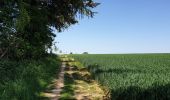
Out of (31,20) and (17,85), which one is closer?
(17,85)

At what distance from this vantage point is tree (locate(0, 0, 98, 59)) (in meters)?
20.8

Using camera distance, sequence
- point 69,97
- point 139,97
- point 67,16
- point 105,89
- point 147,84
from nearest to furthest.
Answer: point 139,97 → point 147,84 → point 69,97 → point 105,89 → point 67,16

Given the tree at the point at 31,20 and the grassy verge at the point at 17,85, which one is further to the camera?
the tree at the point at 31,20

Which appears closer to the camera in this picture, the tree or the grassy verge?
the grassy verge

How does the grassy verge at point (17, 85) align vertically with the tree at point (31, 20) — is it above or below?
below

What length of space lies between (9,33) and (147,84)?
390 inches

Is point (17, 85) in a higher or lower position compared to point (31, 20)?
lower

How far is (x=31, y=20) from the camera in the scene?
2389 cm

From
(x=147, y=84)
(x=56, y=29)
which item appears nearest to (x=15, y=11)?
(x=147, y=84)

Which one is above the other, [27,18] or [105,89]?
[27,18]

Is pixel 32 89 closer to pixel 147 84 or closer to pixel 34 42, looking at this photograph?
pixel 147 84

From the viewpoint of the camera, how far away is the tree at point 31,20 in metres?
20.8

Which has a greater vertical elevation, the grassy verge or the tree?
the tree

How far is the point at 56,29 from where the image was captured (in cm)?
A: 3353
